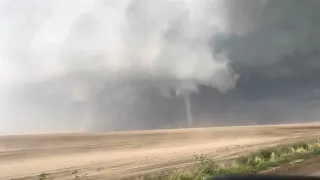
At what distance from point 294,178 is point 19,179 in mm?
26828

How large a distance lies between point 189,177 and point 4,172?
768 inches

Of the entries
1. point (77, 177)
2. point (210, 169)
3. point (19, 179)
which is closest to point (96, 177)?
point (77, 177)

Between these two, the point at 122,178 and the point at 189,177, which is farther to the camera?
the point at 122,178

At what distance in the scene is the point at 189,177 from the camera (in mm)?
19562

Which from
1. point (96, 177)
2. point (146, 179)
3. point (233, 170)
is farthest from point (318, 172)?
point (96, 177)

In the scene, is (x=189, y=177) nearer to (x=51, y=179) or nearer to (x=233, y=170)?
(x=233, y=170)

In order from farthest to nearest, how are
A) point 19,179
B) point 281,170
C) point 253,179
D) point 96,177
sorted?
1. point 19,179
2. point 96,177
3. point 281,170
4. point 253,179

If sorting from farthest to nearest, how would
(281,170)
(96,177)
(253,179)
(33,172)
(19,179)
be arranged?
(33,172) → (19,179) → (96,177) → (281,170) → (253,179)

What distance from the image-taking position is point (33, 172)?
33.7 m

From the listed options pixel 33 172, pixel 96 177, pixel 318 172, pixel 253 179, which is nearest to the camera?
pixel 253 179

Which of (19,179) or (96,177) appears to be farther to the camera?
(19,179)

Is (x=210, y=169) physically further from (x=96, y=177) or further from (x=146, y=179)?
(x=96, y=177)

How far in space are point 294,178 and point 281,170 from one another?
1610 centimetres

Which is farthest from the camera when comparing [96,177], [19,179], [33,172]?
[33,172]
